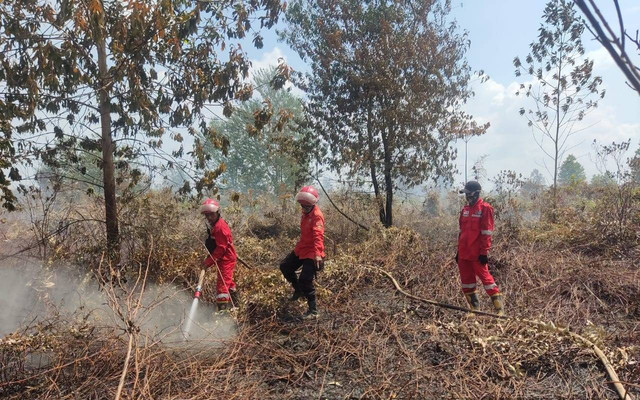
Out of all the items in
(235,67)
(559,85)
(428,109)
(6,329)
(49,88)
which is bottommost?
(6,329)

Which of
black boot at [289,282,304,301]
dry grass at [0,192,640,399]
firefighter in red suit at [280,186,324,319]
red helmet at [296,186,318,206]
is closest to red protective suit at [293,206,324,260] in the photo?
firefighter in red suit at [280,186,324,319]

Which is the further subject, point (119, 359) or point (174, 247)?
point (174, 247)

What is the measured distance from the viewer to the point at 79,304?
548 centimetres

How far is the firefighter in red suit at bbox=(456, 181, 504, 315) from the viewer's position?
4797mm

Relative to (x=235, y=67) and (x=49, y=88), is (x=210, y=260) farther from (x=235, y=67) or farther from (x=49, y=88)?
(x=49, y=88)

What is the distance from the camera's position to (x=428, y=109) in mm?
11008

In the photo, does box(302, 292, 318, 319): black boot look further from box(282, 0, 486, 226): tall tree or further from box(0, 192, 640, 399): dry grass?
box(282, 0, 486, 226): tall tree

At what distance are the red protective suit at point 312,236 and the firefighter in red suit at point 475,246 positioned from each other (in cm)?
181

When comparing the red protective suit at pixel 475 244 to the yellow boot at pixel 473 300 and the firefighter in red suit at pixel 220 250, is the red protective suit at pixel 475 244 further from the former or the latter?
the firefighter in red suit at pixel 220 250

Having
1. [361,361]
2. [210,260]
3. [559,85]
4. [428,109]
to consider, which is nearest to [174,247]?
[210,260]

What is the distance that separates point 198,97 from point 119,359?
165 inches

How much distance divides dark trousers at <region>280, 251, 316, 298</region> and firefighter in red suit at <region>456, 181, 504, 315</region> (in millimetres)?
1910

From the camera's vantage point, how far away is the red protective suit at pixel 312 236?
4.69 m

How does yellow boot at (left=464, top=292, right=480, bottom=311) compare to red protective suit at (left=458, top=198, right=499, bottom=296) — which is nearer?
red protective suit at (left=458, top=198, right=499, bottom=296)
